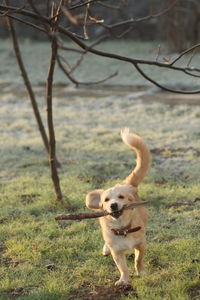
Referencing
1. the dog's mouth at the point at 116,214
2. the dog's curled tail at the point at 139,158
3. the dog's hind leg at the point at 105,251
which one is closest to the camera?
the dog's mouth at the point at 116,214

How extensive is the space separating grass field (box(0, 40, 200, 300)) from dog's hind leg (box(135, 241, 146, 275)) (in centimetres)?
9

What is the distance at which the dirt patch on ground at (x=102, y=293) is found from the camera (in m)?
4.09

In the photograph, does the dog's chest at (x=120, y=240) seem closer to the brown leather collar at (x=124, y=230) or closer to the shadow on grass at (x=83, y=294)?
the brown leather collar at (x=124, y=230)

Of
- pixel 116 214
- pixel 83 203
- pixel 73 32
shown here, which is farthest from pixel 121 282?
pixel 83 203

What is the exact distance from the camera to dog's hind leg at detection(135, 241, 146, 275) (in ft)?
14.0

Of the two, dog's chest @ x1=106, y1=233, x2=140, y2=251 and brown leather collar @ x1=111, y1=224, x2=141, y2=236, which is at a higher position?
brown leather collar @ x1=111, y1=224, x2=141, y2=236

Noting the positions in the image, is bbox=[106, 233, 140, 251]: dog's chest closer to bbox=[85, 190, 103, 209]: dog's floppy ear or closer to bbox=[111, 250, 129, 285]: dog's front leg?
bbox=[111, 250, 129, 285]: dog's front leg

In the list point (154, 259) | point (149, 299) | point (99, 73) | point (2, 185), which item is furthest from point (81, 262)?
point (99, 73)

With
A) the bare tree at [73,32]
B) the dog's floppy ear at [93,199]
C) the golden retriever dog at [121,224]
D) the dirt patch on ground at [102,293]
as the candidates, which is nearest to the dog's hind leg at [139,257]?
the golden retriever dog at [121,224]

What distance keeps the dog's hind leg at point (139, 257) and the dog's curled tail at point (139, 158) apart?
0.48m

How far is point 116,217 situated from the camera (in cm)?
409

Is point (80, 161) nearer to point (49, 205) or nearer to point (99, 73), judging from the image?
point (49, 205)

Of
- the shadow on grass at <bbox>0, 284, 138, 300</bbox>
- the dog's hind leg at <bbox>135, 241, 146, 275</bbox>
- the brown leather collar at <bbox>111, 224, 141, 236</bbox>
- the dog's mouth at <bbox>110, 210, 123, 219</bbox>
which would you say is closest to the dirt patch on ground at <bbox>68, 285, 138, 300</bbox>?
the shadow on grass at <bbox>0, 284, 138, 300</bbox>

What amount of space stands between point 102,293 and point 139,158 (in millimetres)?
1017
